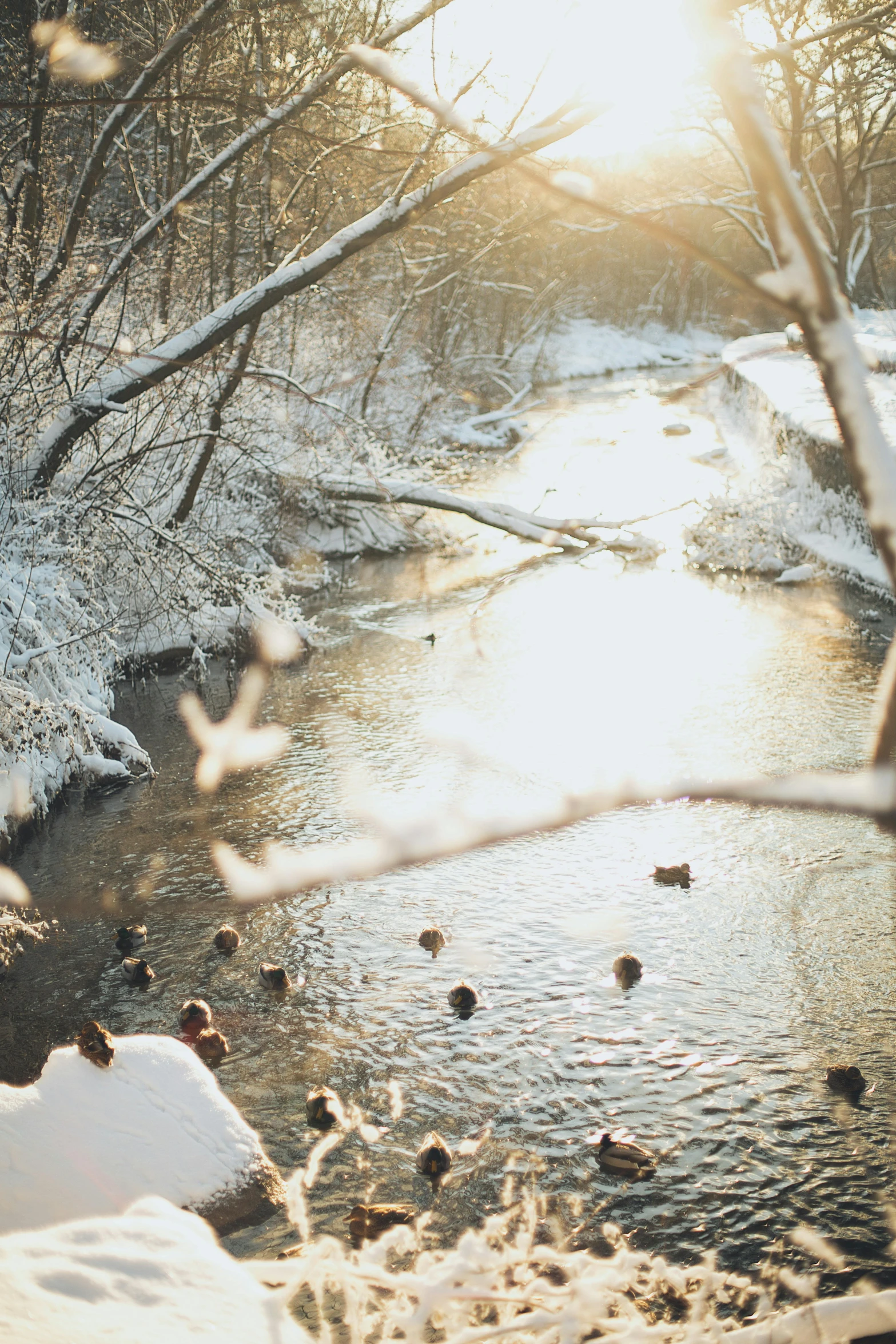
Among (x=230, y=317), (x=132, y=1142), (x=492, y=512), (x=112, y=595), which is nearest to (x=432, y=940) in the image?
(x=132, y=1142)

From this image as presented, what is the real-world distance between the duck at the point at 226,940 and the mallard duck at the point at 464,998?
1.13 m

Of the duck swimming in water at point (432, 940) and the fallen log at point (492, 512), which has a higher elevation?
the fallen log at point (492, 512)

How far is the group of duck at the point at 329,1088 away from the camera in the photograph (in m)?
3.04

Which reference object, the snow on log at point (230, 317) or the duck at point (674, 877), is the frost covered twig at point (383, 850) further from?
the snow on log at point (230, 317)

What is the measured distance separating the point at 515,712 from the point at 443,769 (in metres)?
1.18

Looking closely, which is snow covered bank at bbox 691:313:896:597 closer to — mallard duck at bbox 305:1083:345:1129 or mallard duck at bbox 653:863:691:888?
mallard duck at bbox 653:863:691:888

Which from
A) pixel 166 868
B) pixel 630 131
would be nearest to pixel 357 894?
pixel 166 868

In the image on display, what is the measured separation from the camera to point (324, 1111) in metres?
3.45

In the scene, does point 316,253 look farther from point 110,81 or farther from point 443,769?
point 110,81

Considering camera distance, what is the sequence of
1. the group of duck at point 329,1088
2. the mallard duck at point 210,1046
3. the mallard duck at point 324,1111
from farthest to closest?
the mallard duck at point 210,1046
the mallard duck at point 324,1111
the group of duck at point 329,1088

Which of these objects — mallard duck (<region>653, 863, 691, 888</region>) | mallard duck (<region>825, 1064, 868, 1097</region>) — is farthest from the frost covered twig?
mallard duck (<region>825, 1064, 868, 1097</region>)

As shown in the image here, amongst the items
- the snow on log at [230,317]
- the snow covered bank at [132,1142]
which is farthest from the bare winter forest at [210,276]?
the snow covered bank at [132,1142]

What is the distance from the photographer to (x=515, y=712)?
312 inches

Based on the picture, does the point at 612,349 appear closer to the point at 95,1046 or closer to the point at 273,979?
the point at 273,979
